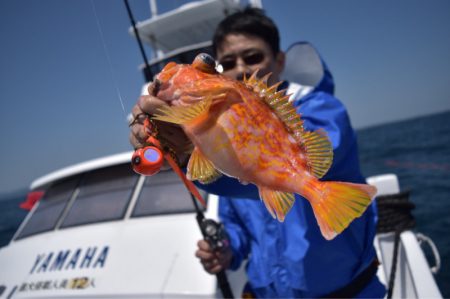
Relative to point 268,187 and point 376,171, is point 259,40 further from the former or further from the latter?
point 376,171

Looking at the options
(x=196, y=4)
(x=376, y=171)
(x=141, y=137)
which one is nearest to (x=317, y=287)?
(x=141, y=137)

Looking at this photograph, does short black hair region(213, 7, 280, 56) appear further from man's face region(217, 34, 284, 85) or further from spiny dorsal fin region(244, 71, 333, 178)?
spiny dorsal fin region(244, 71, 333, 178)

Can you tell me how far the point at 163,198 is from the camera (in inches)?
177

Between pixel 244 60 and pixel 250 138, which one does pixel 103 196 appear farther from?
pixel 250 138

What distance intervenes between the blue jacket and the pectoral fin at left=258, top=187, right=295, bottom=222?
1.06 m

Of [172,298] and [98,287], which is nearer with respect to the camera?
[172,298]

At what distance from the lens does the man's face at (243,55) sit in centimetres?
246

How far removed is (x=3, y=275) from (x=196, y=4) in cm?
789

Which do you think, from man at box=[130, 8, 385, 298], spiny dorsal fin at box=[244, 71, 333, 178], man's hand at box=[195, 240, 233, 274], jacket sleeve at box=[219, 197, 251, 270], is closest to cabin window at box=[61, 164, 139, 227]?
jacket sleeve at box=[219, 197, 251, 270]

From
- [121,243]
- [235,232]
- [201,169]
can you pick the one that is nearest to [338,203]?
[201,169]

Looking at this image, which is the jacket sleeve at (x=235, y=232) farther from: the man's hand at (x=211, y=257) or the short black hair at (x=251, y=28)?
the short black hair at (x=251, y=28)

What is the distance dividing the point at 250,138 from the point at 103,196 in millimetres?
4372

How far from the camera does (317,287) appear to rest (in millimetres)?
2342

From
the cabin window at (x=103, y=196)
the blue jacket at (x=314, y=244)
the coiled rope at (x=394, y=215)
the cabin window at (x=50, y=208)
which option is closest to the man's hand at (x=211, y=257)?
the blue jacket at (x=314, y=244)
